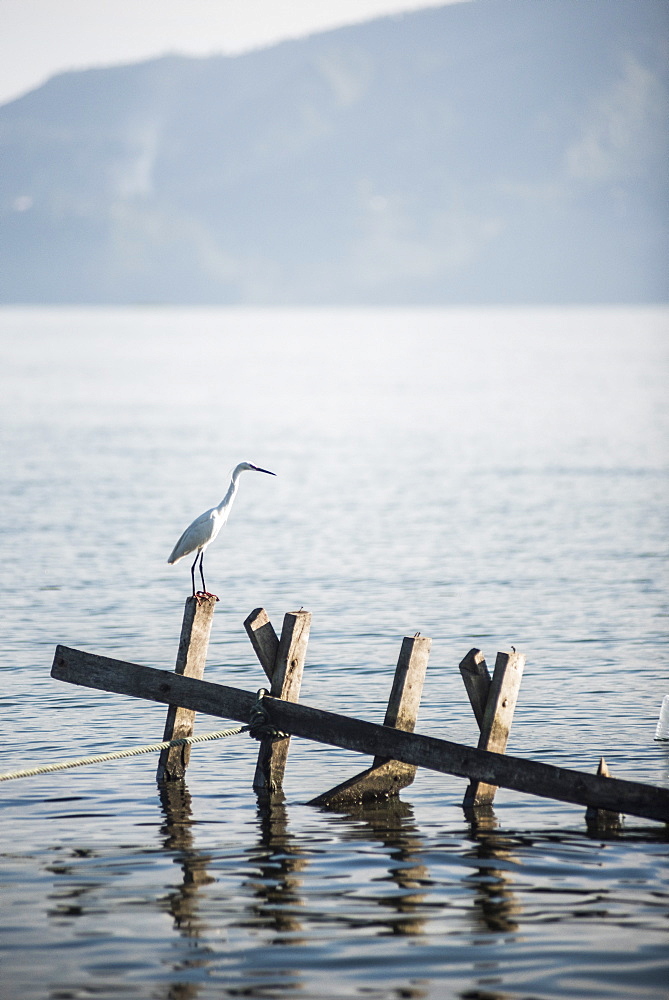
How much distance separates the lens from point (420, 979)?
809 centimetres

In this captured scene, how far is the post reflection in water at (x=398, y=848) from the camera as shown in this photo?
896 cm

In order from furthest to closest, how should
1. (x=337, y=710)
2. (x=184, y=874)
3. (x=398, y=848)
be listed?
1. (x=337, y=710)
2. (x=398, y=848)
3. (x=184, y=874)

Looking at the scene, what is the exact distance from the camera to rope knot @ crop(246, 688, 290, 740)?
34.9ft

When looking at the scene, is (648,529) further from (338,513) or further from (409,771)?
(409,771)

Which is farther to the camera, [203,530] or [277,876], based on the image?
[203,530]

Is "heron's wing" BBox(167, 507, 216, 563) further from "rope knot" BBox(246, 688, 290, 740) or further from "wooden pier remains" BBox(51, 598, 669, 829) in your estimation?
"rope knot" BBox(246, 688, 290, 740)

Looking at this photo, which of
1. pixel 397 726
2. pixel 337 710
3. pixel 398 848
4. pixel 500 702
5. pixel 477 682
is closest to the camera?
pixel 500 702

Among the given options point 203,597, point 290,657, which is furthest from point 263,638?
point 203,597

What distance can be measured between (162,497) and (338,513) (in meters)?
5.52

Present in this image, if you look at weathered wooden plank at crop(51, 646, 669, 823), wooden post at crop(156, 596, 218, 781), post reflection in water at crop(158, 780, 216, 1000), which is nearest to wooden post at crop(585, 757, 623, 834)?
weathered wooden plank at crop(51, 646, 669, 823)

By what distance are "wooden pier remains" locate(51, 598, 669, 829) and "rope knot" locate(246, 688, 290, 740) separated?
0.4 inches

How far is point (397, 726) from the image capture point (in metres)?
10.6

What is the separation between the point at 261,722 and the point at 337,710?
192 inches

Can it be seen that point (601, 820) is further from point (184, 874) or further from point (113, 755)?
point (113, 755)
